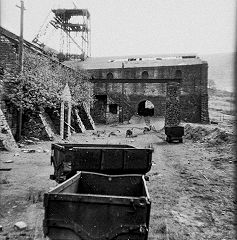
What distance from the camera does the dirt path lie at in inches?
180

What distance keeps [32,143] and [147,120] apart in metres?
20.5

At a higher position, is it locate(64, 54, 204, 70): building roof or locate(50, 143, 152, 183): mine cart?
locate(64, 54, 204, 70): building roof

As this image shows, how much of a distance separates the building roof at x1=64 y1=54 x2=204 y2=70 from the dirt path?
26.1 m

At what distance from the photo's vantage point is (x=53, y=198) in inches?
129

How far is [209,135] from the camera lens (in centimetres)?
1712

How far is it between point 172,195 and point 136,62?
33.7 meters

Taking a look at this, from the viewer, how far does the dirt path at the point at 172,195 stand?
180 inches

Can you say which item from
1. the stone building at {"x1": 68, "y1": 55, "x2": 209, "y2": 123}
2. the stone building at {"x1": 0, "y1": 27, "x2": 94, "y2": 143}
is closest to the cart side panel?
the stone building at {"x1": 0, "y1": 27, "x2": 94, "y2": 143}

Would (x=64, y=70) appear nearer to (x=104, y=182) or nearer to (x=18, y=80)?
(x=18, y=80)

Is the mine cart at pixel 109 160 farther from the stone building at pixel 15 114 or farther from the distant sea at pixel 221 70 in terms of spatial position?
the distant sea at pixel 221 70

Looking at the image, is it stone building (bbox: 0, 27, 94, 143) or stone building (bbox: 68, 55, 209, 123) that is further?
stone building (bbox: 68, 55, 209, 123)

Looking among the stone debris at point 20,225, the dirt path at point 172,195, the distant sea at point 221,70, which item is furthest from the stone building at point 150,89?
the distant sea at point 221,70

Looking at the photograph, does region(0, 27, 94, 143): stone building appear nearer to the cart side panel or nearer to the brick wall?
the cart side panel

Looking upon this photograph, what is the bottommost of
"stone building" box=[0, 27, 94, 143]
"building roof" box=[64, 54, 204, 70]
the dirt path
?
the dirt path
